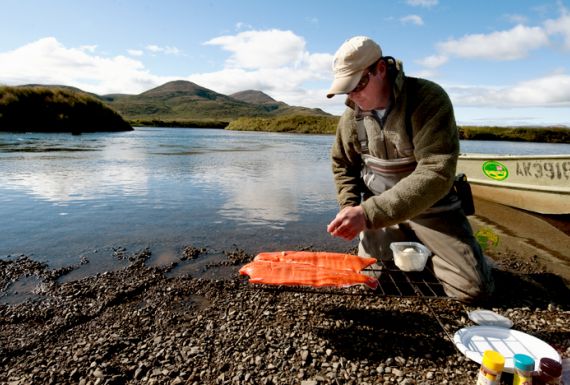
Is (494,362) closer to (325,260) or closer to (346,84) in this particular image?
(325,260)

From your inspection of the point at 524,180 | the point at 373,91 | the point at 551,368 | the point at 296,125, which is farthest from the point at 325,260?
the point at 296,125

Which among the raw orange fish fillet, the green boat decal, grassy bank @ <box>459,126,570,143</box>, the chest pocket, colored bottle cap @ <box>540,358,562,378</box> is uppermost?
grassy bank @ <box>459,126,570,143</box>

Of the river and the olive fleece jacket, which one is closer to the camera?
the olive fleece jacket

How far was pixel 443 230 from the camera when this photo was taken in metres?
5.04

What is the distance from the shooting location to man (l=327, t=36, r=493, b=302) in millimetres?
4066

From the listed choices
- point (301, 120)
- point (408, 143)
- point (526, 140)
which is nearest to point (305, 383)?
point (408, 143)

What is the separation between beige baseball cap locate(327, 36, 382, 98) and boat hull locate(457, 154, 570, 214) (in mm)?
9884

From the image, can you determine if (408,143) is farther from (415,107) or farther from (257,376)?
(257,376)

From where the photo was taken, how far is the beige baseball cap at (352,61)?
4.02m

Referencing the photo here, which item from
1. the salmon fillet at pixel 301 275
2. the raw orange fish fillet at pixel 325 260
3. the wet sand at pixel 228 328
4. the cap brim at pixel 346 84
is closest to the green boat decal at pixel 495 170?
the wet sand at pixel 228 328

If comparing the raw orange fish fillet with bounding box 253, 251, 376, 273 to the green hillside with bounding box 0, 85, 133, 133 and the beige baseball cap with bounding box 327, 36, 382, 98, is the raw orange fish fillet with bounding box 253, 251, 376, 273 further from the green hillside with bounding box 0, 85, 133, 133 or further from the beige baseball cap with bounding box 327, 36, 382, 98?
the green hillside with bounding box 0, 85, 133, 133

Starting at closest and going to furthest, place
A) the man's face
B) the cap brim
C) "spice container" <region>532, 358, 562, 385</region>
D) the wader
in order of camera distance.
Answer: "spice container" <region>532, 358, 562, 385</region>, the cap brim, the man's face, the wader

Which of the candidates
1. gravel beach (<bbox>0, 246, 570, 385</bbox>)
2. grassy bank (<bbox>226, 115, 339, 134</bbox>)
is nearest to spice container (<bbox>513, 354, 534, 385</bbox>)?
gravel beach (<bbox>0, 246, 570, 385</bbox>)

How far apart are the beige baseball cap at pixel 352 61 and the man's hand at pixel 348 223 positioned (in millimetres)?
1418
